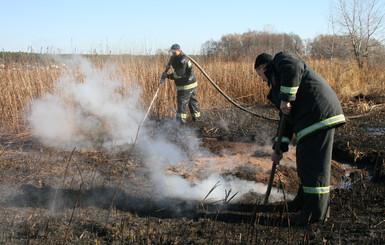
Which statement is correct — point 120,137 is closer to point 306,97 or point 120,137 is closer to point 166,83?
point 166,83

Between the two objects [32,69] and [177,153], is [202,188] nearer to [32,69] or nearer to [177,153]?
[177,153]

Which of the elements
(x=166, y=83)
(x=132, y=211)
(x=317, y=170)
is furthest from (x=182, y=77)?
(x=317, y=170)

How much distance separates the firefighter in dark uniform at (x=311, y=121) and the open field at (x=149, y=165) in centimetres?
32

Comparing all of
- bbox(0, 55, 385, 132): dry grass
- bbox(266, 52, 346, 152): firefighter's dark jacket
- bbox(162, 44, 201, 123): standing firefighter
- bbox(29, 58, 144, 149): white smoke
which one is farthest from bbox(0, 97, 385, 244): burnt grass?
bbox(162, 44, 201, 123): standing firefighter

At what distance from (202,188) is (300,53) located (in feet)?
29.0

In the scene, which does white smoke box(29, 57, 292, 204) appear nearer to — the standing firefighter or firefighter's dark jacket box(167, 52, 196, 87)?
the standing firefighter

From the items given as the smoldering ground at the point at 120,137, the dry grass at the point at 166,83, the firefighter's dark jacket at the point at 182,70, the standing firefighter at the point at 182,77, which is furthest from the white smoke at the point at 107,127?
the firefighter's dark jacket at the point at 182,70

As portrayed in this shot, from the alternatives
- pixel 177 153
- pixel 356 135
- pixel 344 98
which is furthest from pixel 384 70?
pixel 177 153

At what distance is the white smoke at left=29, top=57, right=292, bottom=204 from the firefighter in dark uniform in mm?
1101

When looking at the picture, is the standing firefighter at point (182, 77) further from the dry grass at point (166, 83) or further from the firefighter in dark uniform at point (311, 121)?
the firefighter in dark uniform at point (311, 121)

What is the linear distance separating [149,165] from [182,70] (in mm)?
3077

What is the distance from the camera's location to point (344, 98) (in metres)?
10.7

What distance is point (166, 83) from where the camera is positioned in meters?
8.27

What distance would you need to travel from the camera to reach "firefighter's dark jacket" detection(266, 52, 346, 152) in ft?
8.80
